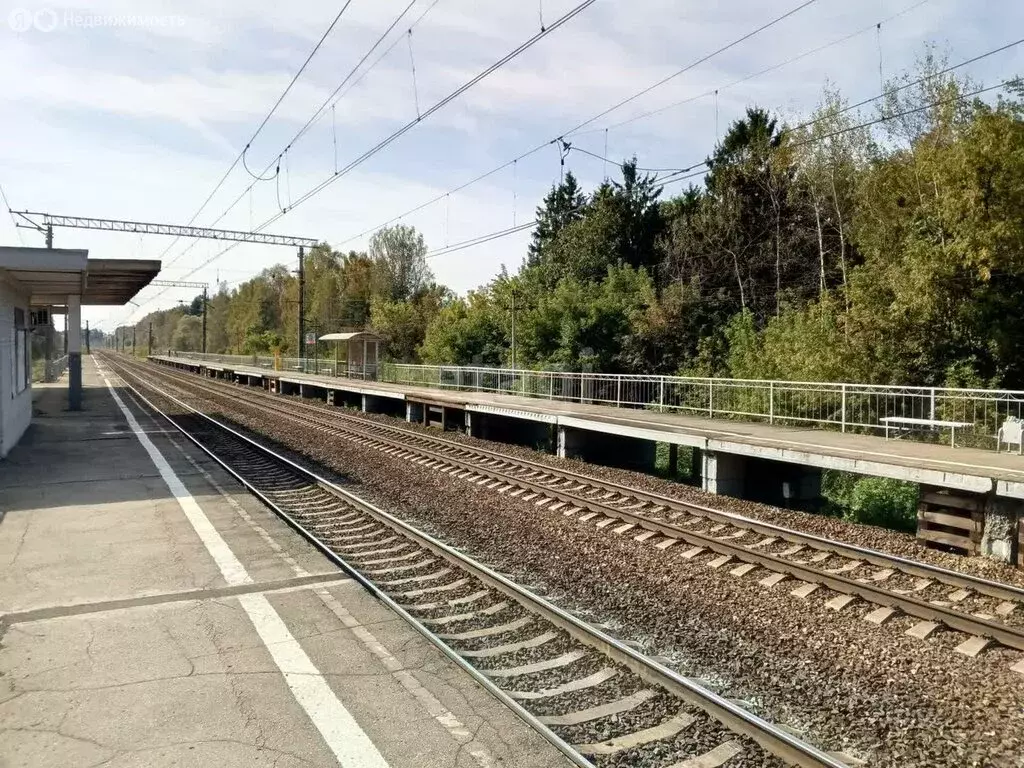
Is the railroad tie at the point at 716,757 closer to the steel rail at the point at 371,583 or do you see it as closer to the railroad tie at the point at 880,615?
the steel rail at the point at 371,583

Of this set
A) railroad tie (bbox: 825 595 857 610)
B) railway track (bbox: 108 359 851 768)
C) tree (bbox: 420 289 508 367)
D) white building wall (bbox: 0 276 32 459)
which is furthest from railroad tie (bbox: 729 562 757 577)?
tree (bbox: 420 289 508 367)

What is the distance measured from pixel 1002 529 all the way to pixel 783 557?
2.70m

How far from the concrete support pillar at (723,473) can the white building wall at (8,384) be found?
14.4 m

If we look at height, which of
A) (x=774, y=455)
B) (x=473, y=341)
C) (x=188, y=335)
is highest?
(x=188, y=335)

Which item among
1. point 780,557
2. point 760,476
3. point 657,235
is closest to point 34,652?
point 780,557

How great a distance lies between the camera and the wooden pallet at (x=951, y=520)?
9.23 meters

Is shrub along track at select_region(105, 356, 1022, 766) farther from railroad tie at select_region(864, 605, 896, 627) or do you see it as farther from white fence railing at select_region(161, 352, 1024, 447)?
white fence railing at select_region(161, 352, 1024, 447)

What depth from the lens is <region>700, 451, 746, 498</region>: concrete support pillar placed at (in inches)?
531

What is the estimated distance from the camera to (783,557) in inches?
345

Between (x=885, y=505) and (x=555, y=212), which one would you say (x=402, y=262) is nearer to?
(x=555, y=212)

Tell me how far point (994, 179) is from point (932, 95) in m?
4.82

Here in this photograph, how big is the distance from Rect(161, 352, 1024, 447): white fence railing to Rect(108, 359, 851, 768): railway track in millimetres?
9008

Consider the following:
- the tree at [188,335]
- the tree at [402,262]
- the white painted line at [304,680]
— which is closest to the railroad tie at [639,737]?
the white painted line at [304,680]

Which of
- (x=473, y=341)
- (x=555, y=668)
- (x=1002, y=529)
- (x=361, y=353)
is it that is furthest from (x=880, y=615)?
(x=473, y=341)
